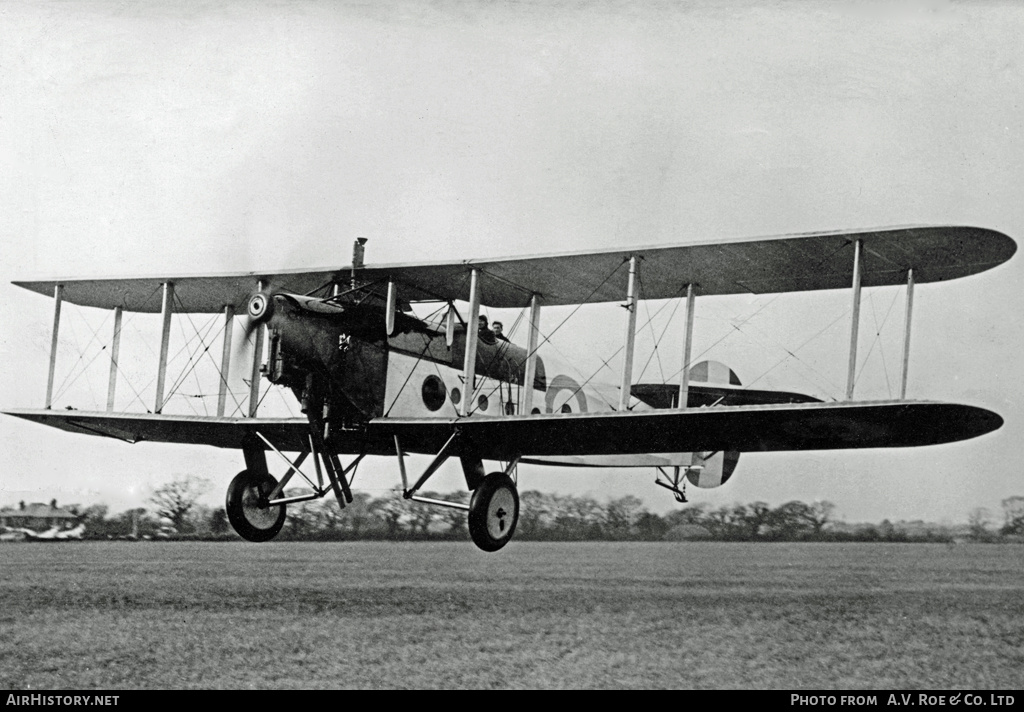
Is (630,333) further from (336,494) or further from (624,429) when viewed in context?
(336,494)

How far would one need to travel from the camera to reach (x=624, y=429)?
8.71 m

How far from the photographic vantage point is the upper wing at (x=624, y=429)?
7621 mm

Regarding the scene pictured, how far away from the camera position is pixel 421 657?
7.69 meters

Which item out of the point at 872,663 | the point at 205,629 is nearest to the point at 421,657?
the point at 205,629

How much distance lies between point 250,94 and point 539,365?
4.49 metres

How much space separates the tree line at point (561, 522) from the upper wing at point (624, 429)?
444 centimetres

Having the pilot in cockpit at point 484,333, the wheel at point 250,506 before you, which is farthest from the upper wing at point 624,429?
the pilot in cockpit at point 484,333

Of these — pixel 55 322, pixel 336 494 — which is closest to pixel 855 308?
pixel 336 494

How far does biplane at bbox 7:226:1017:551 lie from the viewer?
8.11m

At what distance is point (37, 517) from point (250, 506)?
68.6 feet

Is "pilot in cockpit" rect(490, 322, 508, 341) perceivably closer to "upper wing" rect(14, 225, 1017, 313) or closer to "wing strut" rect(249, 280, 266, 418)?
"upper wing" rect(14, 225, 1017, 313)

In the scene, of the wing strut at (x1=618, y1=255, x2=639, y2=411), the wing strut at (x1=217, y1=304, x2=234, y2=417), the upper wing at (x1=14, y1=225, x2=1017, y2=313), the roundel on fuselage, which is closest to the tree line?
the roundel on fuselage

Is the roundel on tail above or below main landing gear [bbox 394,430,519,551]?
above

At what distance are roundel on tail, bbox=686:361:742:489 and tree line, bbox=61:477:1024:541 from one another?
1.63 metres
